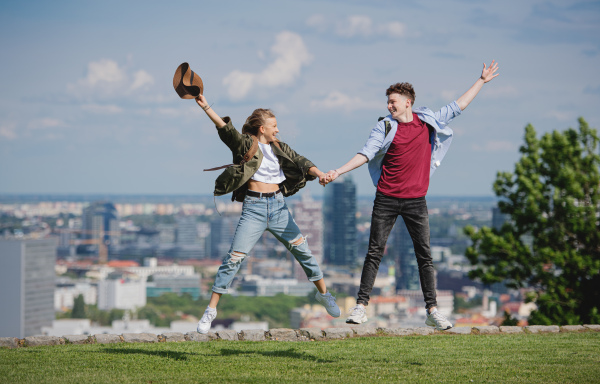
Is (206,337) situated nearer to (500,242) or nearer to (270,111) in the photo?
(270,111)

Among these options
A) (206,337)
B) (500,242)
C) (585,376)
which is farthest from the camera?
(500,242)

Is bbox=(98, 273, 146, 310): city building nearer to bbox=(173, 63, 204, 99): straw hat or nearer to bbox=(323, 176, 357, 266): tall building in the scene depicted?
bbox=(323, 176, 357, 266): tall building

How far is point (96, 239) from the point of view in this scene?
177 meters

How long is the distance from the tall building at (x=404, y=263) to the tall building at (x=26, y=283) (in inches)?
2558

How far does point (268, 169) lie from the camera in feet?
21.1

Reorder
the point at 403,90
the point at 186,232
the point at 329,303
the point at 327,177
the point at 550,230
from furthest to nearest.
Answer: the point at 186,232, the point at 550,230, the point at 329,303, the point at 403,90, the point at 327,177

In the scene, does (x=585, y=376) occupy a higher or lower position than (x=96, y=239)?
lower

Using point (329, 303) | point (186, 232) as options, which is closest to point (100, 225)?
point (186, 232)

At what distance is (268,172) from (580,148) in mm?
11339

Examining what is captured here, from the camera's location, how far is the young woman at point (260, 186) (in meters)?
6.24

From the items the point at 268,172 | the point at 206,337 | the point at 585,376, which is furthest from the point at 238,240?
the point at 585,376

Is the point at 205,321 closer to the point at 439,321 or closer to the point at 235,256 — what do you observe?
→ the point at 235,256

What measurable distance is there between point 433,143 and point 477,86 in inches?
31.0

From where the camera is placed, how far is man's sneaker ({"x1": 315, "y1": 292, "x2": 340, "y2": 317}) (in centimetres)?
664
